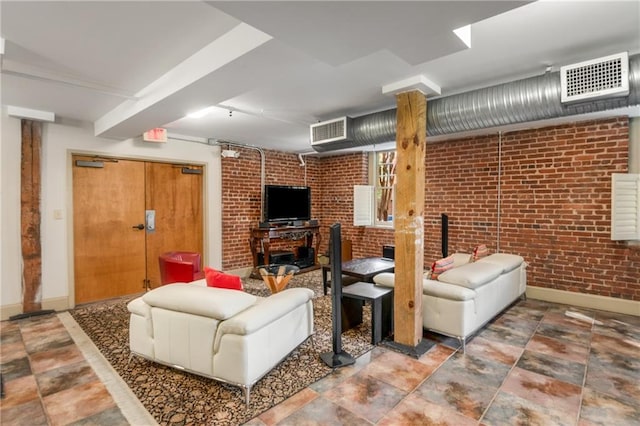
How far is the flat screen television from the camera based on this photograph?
5.98 m

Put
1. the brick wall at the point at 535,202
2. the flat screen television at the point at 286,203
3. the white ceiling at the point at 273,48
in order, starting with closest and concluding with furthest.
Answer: the white ceiling at the point at 273,48, the brick wall at the point at 535,202, the flat screen television at the point at 286,203

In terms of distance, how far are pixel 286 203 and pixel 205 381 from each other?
4.10 m

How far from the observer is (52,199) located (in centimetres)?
403

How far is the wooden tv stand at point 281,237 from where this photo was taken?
5.80 metres

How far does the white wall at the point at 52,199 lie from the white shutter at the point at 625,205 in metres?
6.01

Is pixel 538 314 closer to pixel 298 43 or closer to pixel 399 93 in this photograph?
pixel 399 93

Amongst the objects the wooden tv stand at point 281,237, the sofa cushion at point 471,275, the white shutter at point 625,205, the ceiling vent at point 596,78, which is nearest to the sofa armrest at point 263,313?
the sofa cushion at point 471,275

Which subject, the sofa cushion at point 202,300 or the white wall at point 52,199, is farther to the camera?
the white wall at point 52,199

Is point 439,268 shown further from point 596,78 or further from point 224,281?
point 224,281

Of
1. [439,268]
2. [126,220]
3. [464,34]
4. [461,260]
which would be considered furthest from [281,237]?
[464,34]

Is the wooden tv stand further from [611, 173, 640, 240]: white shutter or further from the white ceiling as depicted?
[611, 173, 640, 240]: white shutter

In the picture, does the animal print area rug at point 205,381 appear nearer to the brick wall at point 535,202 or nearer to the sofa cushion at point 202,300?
the sofa cushion at point 202,300

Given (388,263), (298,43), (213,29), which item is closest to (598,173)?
(388,263)

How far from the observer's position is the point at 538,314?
3797 mm
